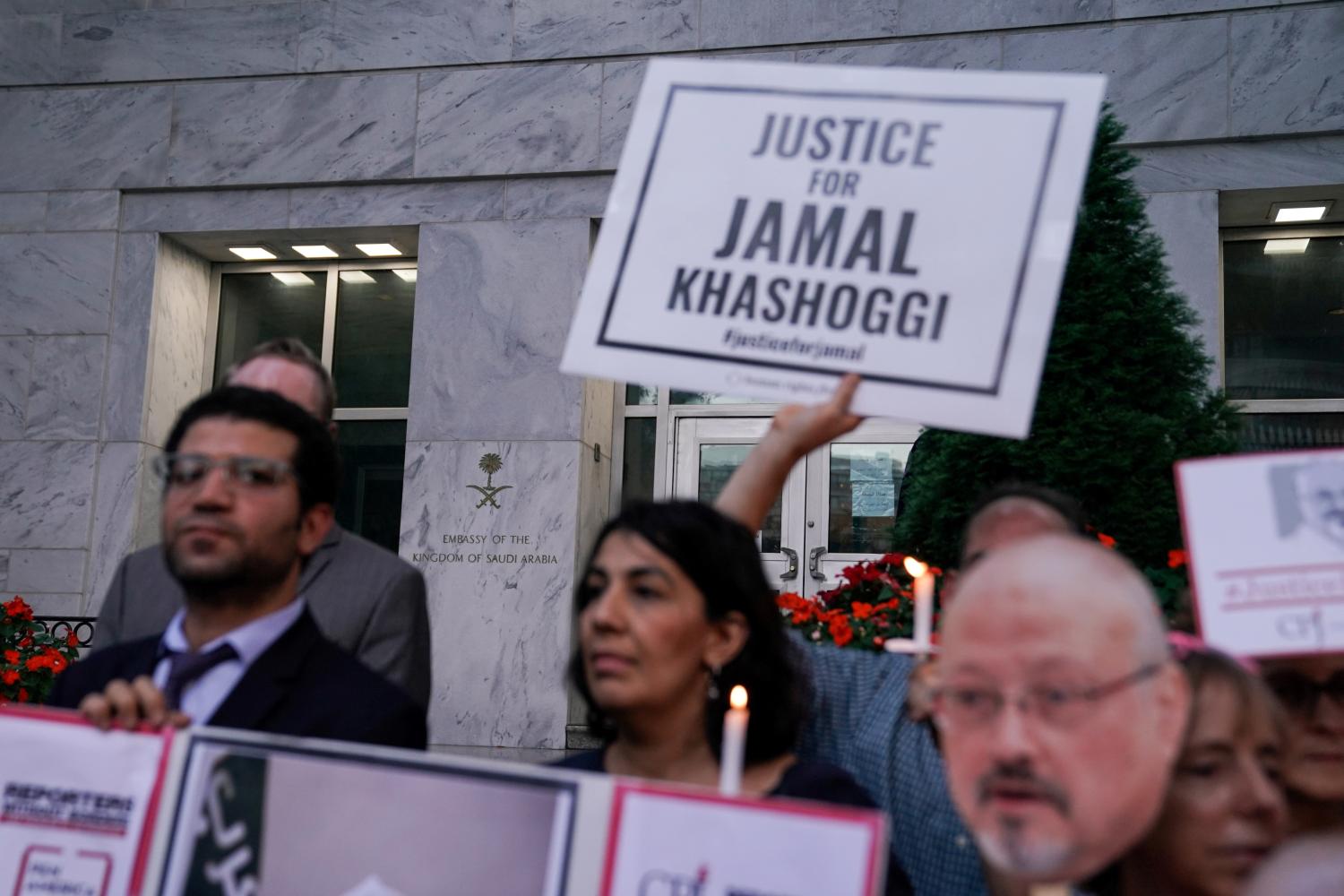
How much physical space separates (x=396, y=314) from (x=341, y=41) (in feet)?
7.75

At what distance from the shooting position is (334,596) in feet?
11.6

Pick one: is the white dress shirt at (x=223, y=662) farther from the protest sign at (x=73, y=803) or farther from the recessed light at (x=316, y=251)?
the recessed light at (x=316, y=251)

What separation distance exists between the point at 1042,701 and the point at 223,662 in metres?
1.63

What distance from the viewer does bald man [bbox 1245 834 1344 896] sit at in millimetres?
1522

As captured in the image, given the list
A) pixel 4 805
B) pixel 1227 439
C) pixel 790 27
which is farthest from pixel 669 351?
pixel 790 27

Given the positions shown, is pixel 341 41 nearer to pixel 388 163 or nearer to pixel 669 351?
pixel 388 163

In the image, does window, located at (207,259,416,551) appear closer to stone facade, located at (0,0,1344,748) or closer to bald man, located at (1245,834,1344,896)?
stone facade, located at (0,0,1344,748)

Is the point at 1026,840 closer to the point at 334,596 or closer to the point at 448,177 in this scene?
the point at 334,596

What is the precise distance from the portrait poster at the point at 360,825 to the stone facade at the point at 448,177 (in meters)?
8.61

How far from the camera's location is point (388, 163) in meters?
11.6

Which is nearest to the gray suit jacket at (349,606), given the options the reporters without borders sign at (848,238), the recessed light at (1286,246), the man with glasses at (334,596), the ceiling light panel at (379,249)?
the man with glasses at (334,596)

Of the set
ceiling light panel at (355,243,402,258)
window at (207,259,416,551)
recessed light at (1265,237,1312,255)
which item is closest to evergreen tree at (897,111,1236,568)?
recessed light at (1265,237,1312,255)

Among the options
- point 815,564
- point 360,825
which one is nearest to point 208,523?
point 360,825

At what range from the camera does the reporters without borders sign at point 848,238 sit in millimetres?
2590
